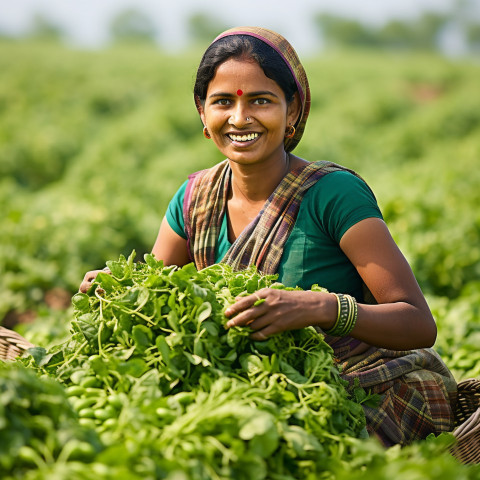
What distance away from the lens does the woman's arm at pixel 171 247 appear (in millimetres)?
2803

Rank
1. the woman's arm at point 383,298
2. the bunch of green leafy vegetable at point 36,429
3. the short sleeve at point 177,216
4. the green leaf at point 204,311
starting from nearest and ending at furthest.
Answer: the bunch of green leafy vegetable at point 36,429 → the green leaf at point 204,311 → the woman's arm at point 383,298 → the short sleeve at point 177,216

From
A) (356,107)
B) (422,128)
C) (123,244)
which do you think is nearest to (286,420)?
(123,244)

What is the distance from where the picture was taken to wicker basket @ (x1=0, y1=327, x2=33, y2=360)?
2.61 meters

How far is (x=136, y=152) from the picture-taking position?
12.6 m

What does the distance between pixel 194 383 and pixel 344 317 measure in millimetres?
536

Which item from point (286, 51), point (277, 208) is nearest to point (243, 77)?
point (286, 51)

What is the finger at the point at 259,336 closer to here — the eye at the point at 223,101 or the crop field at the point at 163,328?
the crop field at the point at 163,328

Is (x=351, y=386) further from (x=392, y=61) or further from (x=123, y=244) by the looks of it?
(x=392, y=61)

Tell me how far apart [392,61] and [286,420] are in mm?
37000

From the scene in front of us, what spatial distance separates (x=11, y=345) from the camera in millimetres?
2643

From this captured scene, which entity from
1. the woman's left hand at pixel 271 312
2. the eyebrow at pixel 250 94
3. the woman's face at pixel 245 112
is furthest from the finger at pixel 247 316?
the eyebrow at pixel 250 94

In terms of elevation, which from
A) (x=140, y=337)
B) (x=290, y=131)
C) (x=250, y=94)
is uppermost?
(x=250, y=94)

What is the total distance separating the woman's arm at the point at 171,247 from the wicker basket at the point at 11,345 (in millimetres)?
683

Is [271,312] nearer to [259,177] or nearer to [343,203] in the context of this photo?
[343,203]
